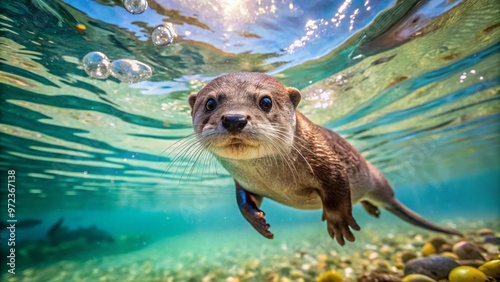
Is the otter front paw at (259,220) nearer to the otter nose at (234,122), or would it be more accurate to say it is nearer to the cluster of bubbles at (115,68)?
the otter nose at (234,122)

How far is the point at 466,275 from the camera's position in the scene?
138 inches

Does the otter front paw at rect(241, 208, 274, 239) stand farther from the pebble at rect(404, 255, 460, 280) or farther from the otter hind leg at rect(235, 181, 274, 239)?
the pebble at rect(404, 255, 460, 280)

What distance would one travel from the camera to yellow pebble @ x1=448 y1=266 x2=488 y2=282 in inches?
134

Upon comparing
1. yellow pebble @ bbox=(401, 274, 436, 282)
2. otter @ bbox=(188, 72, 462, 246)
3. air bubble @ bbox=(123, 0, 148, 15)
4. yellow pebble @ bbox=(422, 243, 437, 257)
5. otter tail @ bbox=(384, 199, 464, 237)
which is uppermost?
air bubble @ bbox=(123, 0, 148, 15)

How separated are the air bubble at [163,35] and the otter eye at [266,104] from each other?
115 inches

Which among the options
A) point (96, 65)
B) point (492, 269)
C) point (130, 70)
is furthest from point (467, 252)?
point (96, 65)

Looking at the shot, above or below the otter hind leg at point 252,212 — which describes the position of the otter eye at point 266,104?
above

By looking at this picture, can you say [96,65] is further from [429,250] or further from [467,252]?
[429,250]

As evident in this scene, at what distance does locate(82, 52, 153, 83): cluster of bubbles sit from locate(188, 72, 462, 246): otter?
10.2 ft

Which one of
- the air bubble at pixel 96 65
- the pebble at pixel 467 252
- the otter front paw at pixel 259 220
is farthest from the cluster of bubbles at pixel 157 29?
the pebble at pixel 467 252

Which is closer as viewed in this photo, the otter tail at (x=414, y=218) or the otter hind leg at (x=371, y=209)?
the otter tail at (x=414, y=218)

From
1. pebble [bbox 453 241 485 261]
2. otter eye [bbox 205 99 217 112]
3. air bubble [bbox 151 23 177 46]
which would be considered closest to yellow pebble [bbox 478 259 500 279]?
pebble [bbox 453 241 485 261]

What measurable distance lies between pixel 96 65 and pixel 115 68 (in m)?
0.37

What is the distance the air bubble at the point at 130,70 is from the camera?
589cm
